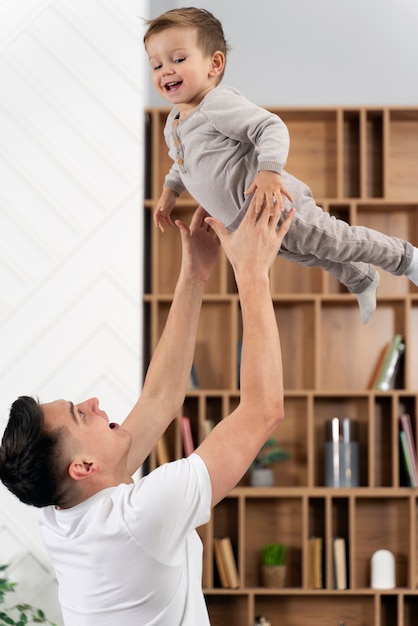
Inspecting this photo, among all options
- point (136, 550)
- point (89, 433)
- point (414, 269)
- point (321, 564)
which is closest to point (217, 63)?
point (414, 269)

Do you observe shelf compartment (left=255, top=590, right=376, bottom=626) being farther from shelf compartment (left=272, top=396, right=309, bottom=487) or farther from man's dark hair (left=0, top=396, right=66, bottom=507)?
man's dark hair (left=0, top=396, right=66, bottom=507)

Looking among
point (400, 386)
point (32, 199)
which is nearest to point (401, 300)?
point (400, 386)

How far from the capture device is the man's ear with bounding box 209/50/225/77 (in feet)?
5.47

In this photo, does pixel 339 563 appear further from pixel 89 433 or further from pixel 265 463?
pixel 89 433

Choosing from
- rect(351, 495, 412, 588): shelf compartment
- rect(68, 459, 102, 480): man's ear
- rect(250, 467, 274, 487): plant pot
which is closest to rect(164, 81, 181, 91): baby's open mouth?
rect(68, 459, 102, 480): man's ear

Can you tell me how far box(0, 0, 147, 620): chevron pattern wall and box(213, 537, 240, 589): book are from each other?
1017mm

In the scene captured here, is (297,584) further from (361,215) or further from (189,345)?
(189,345)

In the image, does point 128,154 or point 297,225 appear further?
point 128,154

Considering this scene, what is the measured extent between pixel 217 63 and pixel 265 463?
2.72 meters

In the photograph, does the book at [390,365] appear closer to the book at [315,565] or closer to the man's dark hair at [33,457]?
the book at [315,565]

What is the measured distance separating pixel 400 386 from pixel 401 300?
40 cm

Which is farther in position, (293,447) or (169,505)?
(293,447)

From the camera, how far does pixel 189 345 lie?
185 cm

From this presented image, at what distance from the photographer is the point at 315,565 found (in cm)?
412
